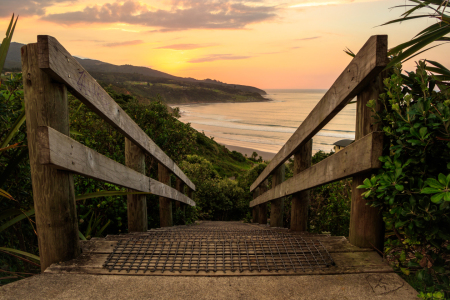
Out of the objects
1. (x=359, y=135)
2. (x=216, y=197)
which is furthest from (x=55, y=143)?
(x=216, y=197)

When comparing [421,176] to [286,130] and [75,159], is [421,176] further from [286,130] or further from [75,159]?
[286,130]

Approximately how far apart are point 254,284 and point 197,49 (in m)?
133

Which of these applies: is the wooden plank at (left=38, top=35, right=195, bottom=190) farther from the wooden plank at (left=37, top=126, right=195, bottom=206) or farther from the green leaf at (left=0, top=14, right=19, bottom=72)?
the green leaf at (left=0, top=14, right=19, bottom=72)

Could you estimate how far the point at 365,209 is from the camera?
1.79 m

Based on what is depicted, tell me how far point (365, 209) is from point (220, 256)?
0.93m

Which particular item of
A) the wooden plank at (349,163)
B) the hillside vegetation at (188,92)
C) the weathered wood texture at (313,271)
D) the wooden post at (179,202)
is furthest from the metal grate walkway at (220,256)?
the hillside vegetation at (188,92)

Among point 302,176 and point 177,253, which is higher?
point 302,176

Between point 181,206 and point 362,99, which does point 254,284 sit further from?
point 181,206

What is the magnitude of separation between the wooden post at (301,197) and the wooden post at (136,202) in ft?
5.00

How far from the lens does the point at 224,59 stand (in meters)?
125

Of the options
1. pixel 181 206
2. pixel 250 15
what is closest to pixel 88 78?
pixel 181 206

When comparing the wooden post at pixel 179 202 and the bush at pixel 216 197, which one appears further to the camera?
the bush at pixel 216 197

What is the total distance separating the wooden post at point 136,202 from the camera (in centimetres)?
290

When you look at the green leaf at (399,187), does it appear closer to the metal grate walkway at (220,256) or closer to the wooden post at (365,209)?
the wooden post at (365,209)
